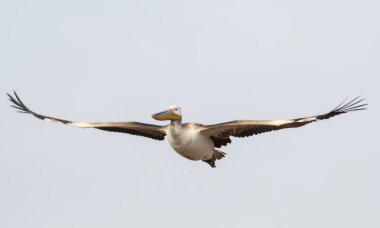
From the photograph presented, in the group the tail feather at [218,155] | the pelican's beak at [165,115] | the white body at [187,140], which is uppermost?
the pelican's beak at [165,115]

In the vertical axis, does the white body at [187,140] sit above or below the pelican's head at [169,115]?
below

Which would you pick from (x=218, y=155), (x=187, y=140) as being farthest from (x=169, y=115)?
(x=218, y=155)

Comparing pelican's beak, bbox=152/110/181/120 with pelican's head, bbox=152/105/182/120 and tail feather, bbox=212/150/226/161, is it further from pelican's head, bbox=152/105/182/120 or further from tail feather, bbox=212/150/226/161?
tail feather, bbox=212/150/226/161

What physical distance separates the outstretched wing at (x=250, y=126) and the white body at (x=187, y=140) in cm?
23

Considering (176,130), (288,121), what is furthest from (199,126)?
(288,121)

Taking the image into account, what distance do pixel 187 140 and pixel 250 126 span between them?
1.61 metres

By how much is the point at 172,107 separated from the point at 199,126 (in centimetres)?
84

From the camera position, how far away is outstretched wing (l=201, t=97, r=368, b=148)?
90.0ft

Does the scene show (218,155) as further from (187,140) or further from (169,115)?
(169,115)

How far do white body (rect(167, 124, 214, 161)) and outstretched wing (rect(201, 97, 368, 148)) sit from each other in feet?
0.75

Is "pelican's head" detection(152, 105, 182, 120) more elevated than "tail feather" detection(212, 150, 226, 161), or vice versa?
"pelican's head" detection(152, 105, 182, 120)

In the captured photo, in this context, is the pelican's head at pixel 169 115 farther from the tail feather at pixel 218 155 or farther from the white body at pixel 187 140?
the tail feather at pixel 218 155

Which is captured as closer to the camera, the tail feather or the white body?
the white body

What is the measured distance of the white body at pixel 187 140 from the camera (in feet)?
93.3
